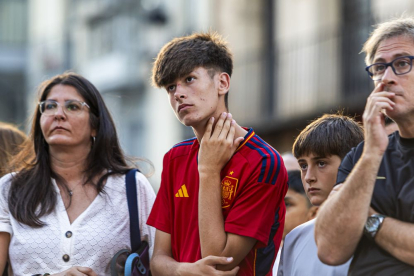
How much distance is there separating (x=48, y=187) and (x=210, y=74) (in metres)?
1.41

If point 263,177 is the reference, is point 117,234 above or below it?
below

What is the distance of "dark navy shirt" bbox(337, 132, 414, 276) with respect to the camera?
3939mm

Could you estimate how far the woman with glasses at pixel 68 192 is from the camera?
534 cm

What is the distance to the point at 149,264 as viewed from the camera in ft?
17.5

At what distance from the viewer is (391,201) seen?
4008 mm

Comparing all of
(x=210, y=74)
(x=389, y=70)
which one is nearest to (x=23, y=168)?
(x=210, y=74)

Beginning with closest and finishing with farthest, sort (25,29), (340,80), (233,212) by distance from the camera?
1. (233,212)
2. (340,80)
3. (25,29)

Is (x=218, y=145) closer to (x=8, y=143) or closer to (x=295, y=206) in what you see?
(x=295, y=206)

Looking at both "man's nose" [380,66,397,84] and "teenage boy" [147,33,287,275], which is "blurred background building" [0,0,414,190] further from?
"man's nose" [380,66,397,84]

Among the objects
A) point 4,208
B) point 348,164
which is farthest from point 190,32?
point 348,164

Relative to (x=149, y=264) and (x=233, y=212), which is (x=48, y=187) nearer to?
(x=149, y=264)

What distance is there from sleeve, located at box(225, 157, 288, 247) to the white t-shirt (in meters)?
1.07

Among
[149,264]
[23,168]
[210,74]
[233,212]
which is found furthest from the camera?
[23,168]

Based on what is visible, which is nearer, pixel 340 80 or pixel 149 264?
pixel 149 264
